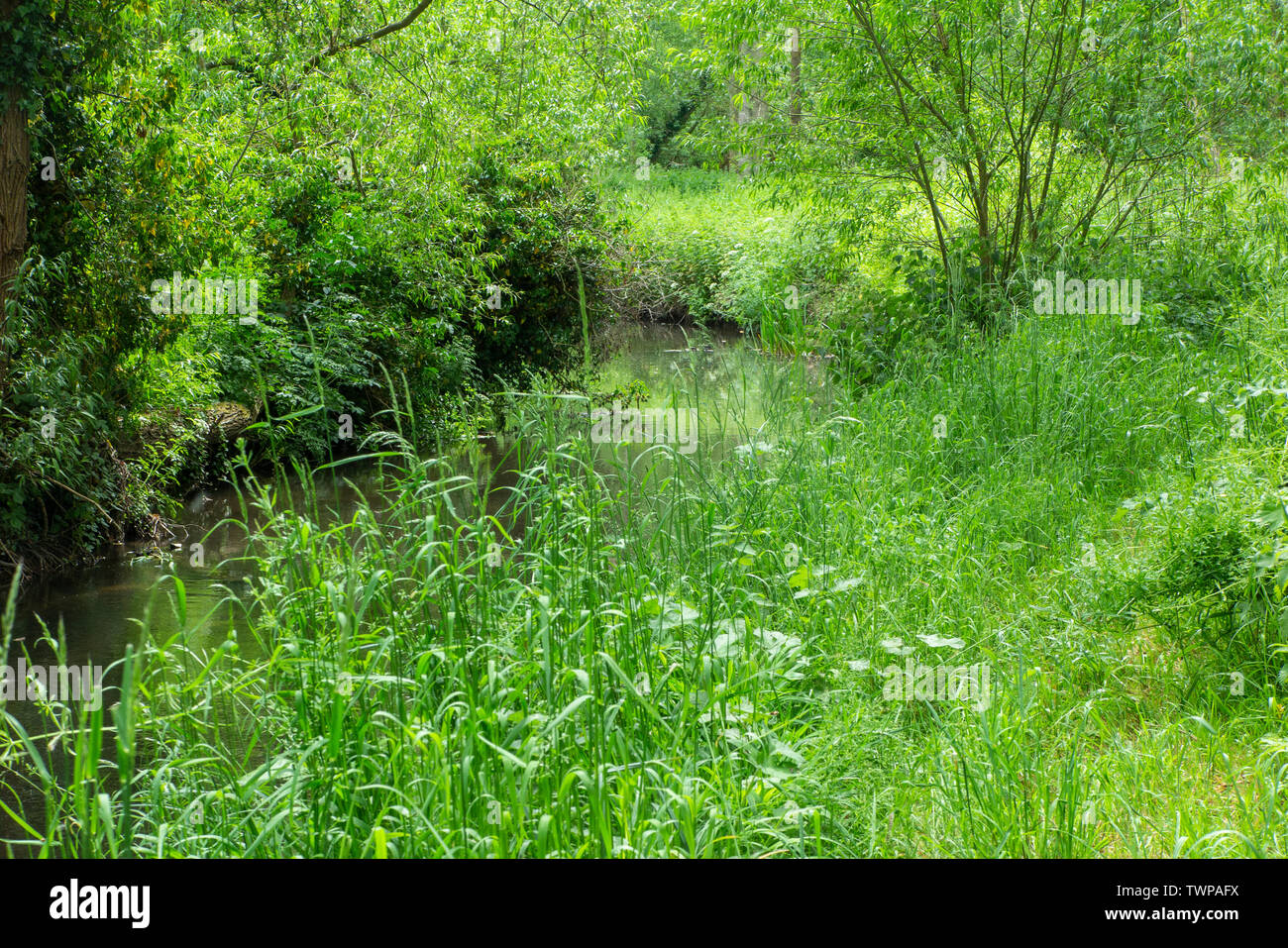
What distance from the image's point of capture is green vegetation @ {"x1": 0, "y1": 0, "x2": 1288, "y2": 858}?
3.06 meters

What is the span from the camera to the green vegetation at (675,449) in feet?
10.0

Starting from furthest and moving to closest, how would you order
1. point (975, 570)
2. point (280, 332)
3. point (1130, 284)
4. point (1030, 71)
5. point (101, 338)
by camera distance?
point (280, 332)
point (1030, 71)
point (1130, 284)
point (101, 338)
point (975, 570)

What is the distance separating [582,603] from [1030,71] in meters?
7.71

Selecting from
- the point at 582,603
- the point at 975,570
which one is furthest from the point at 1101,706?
the point at 582,603

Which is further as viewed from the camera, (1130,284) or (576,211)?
(576,211)

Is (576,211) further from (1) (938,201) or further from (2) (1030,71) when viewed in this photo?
(2) (1030,71)

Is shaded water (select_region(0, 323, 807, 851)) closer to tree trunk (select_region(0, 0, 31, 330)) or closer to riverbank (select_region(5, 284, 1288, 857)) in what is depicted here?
riverbank (select_region(5, 284, 1288, 857))

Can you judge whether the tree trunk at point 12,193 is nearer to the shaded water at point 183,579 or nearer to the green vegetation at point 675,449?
the green vegetation at point 675,449

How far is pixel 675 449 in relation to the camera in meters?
4.46

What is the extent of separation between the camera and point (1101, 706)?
3.98 metres
